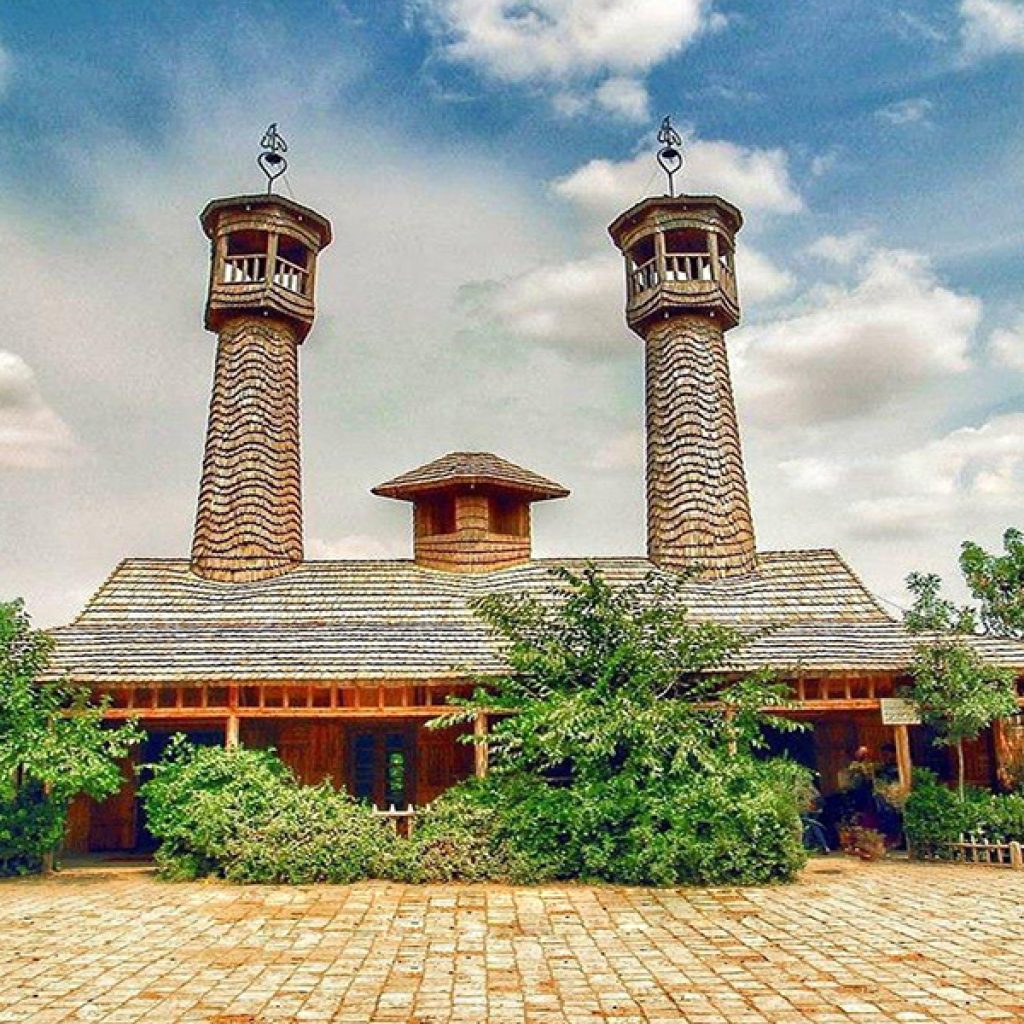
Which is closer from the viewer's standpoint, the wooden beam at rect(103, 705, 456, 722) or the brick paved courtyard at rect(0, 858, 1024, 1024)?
the brick paved courtyard at rect(0, 858, 1024, 1024)

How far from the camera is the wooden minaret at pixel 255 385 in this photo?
66.9 ft

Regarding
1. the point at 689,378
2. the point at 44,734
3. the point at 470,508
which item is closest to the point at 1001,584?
the point at 689,378

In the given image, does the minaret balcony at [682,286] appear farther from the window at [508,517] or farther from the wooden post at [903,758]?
the wooden post at [903,758]

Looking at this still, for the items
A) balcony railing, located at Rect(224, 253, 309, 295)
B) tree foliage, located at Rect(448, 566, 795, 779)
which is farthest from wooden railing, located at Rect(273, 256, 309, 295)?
tree foliage, located at Rect(448, 566, 795, 779)

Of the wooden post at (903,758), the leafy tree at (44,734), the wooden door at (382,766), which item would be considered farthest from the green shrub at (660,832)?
the leafy tree at (44,734)

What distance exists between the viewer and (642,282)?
22.9m

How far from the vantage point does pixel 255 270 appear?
875 inches

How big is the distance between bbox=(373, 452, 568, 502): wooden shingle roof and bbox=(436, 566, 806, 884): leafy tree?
7428mm

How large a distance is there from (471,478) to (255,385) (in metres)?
5.79

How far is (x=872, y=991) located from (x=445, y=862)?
607 centimetres

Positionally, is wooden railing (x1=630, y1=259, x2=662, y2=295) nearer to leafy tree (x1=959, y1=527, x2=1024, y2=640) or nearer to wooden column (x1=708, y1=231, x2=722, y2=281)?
wooden column (x1=708, y1=231, x2=722, y2=281)

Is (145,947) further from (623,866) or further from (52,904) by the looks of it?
(623,866)

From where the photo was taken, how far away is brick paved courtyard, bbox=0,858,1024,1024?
629cm

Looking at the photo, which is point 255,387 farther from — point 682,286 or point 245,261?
point 682,286
